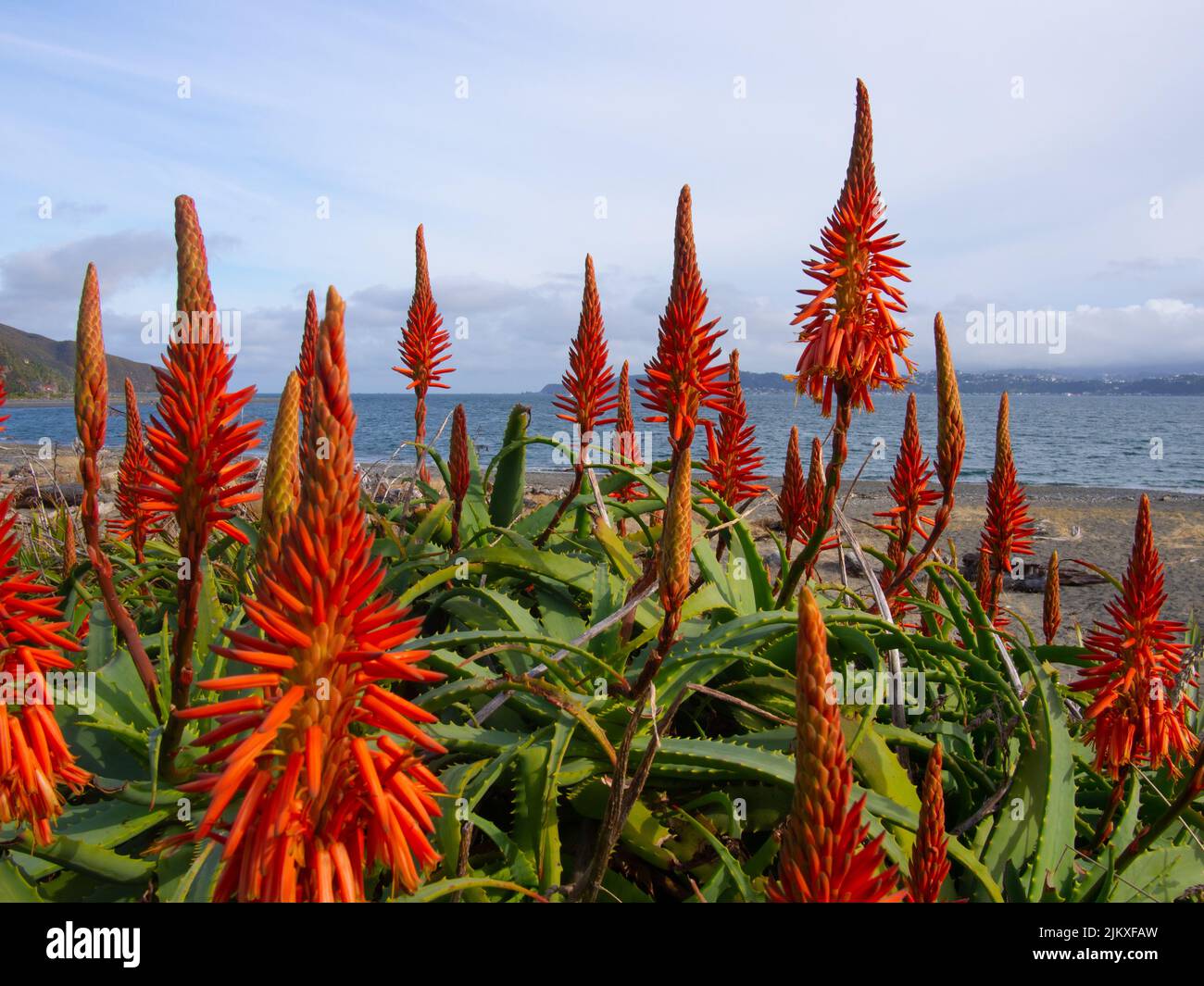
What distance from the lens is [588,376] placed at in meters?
3.04

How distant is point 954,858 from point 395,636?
1.73 meters

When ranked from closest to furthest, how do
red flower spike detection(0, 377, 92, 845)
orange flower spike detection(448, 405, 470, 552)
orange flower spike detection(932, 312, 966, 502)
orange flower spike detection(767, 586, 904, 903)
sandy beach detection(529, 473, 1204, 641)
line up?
1. orange flower spike detection(767, 586, 904, 903)
2. red flower spike detection(0, 377, 92, 845)
3. orange flower spike detection(932, 312, 966, 502)
4. orange flower spike detection(448, 405, 470, 552)
5. sandy beach detection(529, 473, 1204, 641)

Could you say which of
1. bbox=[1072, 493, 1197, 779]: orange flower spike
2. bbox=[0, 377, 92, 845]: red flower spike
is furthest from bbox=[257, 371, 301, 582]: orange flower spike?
bbox=[1072, 493, 1197, 779]: orange flower spike

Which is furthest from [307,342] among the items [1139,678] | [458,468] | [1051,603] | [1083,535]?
[1083,535]

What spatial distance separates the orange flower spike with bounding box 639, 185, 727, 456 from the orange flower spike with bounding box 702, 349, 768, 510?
730mm

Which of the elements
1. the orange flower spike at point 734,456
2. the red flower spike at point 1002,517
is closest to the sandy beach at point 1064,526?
the orange flower spike at point 734,456

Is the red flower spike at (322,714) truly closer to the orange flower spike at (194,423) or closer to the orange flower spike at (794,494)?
the orange flower spike at (194,423)

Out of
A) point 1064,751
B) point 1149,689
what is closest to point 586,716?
point 1064,751

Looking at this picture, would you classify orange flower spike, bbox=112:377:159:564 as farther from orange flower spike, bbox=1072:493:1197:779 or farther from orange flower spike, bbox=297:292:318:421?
orange flower spike, bbox=1072:493:1197:779

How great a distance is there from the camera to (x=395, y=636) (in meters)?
0.99

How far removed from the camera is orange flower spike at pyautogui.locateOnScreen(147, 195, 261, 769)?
1.53 m

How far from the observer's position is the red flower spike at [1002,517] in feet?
9.84
